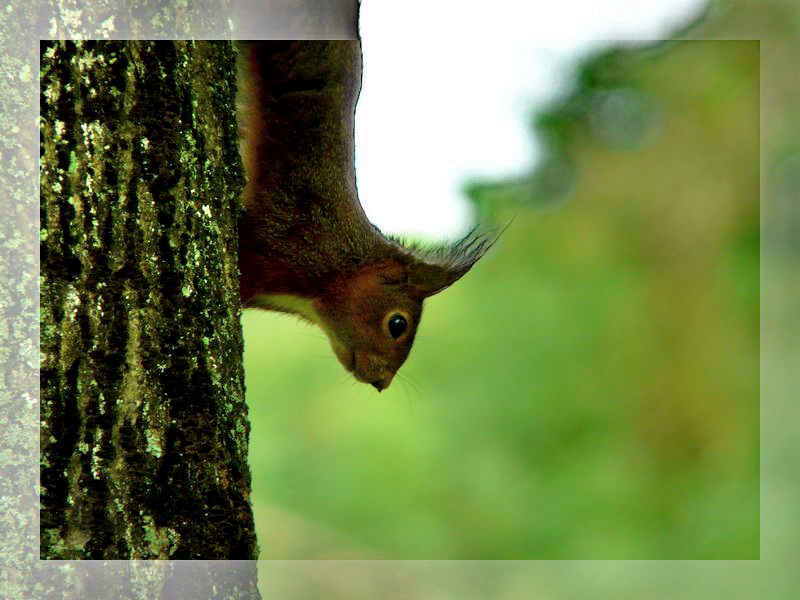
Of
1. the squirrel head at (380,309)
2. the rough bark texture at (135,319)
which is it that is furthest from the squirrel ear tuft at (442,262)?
the rough bark texture at (135,319)

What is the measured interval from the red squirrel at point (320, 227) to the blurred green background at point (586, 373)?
174 centimetres

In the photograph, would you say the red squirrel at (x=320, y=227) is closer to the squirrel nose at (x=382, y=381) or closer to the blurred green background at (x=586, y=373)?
the squirrel nose at (x=382, y=381)

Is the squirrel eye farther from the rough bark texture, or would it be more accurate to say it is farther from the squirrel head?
the rough bark texture

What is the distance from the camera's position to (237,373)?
122 cm

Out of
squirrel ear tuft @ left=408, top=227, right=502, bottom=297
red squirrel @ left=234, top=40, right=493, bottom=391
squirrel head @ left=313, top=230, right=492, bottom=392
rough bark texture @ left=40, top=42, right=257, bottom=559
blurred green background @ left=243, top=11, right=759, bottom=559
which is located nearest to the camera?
rough bark texture @ left=40, top=42, right=257, bottom=559

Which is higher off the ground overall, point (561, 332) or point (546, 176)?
point (546, 176)

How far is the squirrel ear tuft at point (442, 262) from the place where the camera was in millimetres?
2312

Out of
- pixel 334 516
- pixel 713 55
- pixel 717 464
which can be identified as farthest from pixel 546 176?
pixel 334 516

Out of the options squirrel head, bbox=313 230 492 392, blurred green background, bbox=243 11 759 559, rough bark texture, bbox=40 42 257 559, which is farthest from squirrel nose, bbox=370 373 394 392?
blurred green background, bbox=243 11 759 559

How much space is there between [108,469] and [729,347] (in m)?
4.34

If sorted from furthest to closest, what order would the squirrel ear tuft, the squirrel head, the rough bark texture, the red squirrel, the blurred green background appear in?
the blurred green background, the squirrel ear tuft, the squirrel head, the red squirrel, the rough bark texture

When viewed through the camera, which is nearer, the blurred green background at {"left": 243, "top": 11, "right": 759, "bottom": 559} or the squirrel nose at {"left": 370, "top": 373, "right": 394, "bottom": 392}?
the squirrel nose at {"left": 370, "top": 373, "right": 394, "bottom": 392}

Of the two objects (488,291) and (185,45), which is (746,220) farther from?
(185,45)

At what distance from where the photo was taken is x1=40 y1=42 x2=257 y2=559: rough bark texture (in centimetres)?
101
